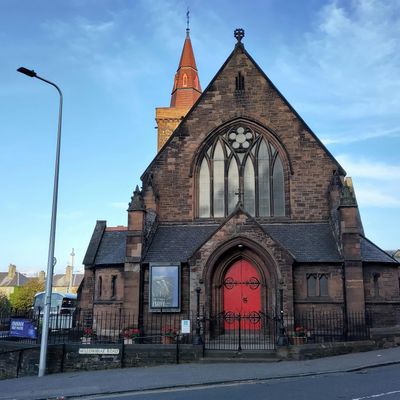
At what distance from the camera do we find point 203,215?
958 inches

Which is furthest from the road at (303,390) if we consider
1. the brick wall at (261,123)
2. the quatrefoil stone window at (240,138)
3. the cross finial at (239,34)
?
the cross finial at (239,34)

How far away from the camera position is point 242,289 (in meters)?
21.6

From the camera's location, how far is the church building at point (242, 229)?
2047 cm

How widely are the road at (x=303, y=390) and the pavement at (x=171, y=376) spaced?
0.42 meters

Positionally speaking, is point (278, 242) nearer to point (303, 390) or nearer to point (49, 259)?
point (49, 259)

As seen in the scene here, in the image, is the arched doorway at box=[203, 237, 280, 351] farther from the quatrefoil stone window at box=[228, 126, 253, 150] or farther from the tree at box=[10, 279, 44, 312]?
the tree at box=[10, 279, 44, 312]

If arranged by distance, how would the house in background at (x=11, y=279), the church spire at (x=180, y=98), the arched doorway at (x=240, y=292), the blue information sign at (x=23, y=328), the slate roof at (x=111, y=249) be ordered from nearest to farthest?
the blue information sign at (x=23, y=328)
the arched doorway at (x=240, y=292)
the slate roof at (x=111, y=249)
the church spire at (x=180, y=98)
the house in background at (x=11, y=279)

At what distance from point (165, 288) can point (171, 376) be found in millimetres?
7652

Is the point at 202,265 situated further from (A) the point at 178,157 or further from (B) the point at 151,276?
(A) the point at 178,157

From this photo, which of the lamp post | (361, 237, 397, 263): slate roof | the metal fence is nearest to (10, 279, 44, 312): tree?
the metal fence

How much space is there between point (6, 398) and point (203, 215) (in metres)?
14.2

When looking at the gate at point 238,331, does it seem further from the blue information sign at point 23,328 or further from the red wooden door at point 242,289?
the blue information sign at point 23,328

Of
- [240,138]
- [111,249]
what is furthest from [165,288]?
[240,138]

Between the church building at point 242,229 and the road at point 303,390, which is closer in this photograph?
the road at point 303,390
